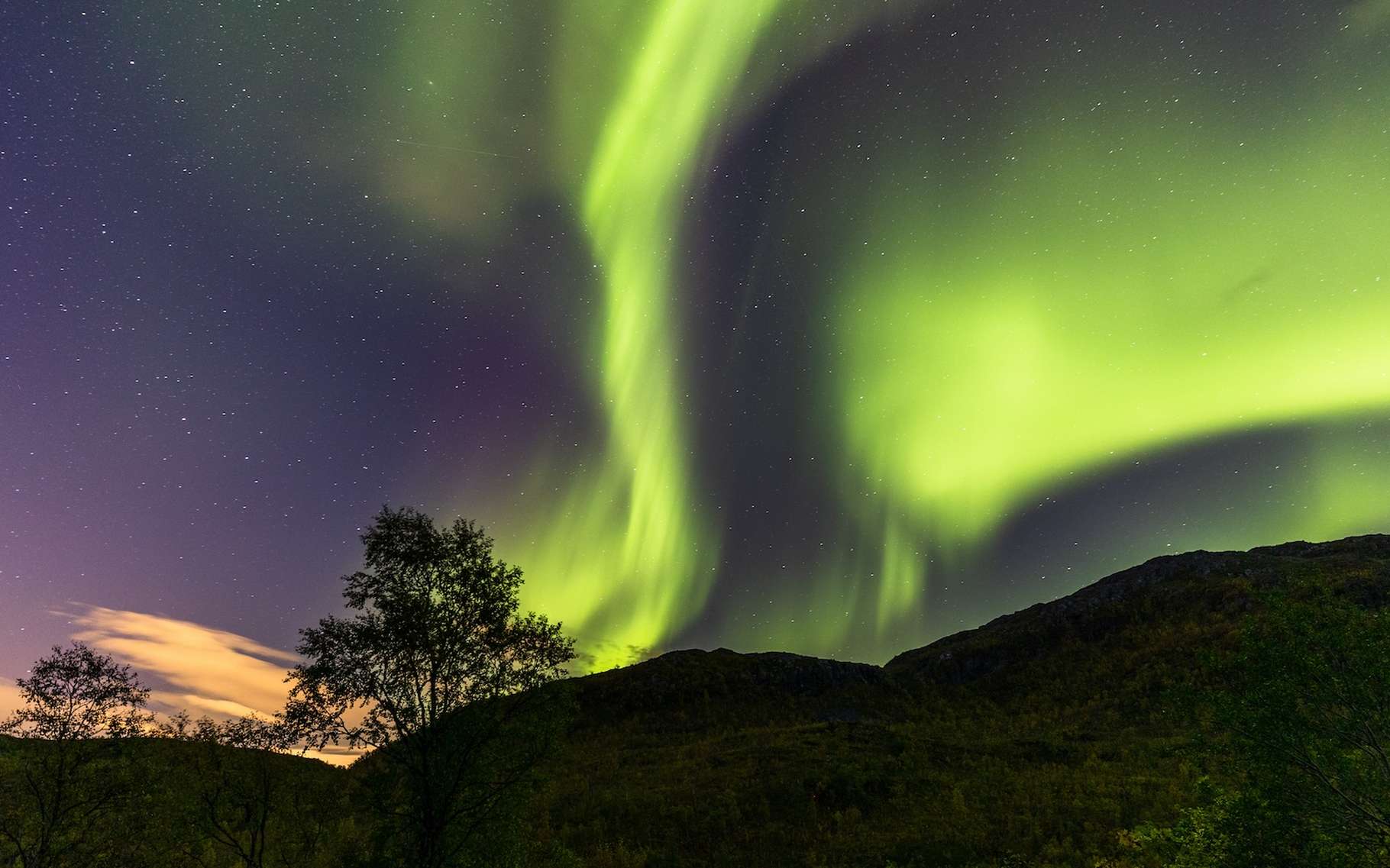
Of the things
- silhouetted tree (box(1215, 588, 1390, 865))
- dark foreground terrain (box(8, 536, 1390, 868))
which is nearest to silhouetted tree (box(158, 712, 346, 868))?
dark foreground terrain (box(8, 536, 1390, 868))

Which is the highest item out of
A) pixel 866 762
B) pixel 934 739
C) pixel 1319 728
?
pixel 1319 728

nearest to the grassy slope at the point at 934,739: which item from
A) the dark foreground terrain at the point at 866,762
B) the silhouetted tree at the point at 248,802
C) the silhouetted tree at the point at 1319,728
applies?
the dark foreground terrain at the point at 866,762

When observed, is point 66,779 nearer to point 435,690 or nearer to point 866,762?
point 435,690

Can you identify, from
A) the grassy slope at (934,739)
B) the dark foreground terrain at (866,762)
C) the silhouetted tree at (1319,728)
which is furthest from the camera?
the grassy slope at (934,739)

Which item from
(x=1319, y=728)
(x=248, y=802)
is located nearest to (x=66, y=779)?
(x=248, y=802)

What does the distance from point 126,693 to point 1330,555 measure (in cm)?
16123

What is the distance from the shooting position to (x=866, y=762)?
159 feet

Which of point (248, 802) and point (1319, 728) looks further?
point (248, 802)

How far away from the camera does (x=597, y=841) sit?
35.9 metres

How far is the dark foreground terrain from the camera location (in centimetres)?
3209

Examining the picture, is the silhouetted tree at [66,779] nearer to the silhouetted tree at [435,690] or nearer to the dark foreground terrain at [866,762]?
the dark foreground terrain at [866,762]

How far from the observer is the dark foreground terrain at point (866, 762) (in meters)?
32.1

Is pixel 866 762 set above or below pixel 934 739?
above

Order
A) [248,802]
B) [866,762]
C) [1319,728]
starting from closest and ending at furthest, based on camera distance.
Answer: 1. [1319,728]
2. [248,802]
3. [866,762]
